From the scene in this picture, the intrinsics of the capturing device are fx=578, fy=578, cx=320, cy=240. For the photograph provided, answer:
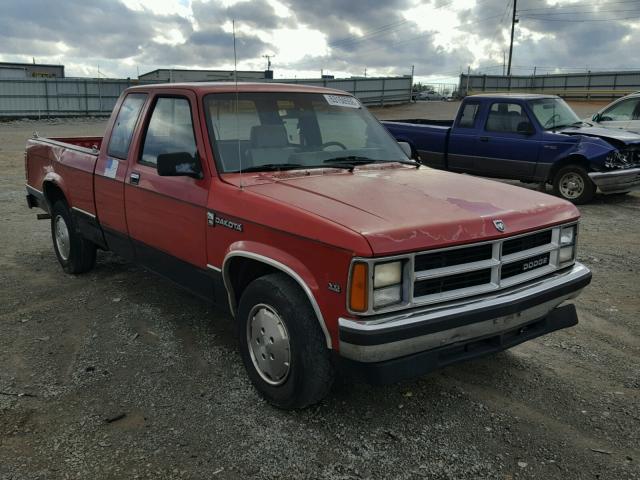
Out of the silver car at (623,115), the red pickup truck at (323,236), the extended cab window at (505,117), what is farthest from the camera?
the silver car at (623,115)

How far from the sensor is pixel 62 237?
6.07 metres

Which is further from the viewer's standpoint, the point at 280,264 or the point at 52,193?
the point at 52,193

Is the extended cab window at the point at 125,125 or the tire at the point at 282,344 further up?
the extended cab window at the point at 125,125

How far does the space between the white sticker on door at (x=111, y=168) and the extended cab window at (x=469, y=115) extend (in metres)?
7.63

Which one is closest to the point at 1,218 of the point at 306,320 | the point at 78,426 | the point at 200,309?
the point at 200,309

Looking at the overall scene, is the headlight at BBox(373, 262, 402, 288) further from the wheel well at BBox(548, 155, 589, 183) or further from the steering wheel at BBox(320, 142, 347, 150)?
the wheel well at BBox(548, 155, 589, 183)

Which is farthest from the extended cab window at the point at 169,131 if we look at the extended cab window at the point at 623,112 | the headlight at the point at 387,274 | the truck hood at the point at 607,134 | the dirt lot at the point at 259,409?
the extended cab window at the point at 623,112

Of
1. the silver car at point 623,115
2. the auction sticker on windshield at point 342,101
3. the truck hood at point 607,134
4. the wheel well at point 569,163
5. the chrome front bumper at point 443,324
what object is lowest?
the chrome front bumper at point 443,324

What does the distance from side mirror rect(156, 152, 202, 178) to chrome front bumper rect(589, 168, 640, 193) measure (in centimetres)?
785

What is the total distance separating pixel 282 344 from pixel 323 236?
0.76m

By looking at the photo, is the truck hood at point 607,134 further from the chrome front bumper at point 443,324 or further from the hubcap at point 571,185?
the chrome front bumper at point 443,324

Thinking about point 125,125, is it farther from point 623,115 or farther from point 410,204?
point 623,115

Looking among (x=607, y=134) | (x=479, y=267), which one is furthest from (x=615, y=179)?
(x=479, y=267)

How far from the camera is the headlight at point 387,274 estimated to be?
2781 millimetres
